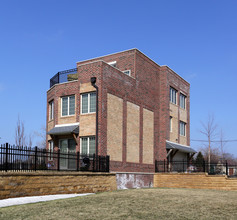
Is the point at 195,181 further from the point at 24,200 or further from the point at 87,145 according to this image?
the point at 24,200

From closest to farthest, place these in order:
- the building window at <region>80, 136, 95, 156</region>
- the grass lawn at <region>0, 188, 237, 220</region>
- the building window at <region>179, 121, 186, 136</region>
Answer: the grass lawn at <region>0, 188, 237, 220</region> → the building window at <region>80, 136, 95, 156</region> → the building window at <region>179, 121, 186, 136</region>

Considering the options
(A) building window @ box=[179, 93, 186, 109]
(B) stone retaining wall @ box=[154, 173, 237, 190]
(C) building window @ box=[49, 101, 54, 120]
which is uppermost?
(A) building window @ box=[179, 93, 186, 109]

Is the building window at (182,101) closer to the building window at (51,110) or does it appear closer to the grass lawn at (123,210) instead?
the building window at (51,110)

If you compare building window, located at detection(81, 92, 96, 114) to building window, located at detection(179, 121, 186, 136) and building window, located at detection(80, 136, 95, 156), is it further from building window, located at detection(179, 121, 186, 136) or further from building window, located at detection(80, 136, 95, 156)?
building window, located at detection(179, 121, 186, 136)

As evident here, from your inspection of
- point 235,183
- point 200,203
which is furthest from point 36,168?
point 235,183

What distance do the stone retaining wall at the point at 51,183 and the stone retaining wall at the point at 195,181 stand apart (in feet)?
23.2

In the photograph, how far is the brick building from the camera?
23.6 metres

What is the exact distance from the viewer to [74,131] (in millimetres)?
23750

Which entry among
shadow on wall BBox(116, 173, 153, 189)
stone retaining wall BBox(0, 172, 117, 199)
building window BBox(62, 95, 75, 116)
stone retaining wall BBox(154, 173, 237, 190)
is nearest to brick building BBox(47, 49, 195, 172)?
building window BBox(62, 95, 75, 116)

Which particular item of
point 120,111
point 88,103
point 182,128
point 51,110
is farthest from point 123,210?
point 182,128

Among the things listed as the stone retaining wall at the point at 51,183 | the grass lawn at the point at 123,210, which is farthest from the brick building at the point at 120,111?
the grass lawn at the point at 123,210

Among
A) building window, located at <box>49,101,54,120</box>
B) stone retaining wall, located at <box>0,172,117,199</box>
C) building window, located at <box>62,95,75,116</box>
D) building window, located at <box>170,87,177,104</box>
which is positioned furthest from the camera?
building window, located at <box>170,87,177,104</box>

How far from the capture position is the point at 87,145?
23.6 m

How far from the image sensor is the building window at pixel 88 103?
23750 mm
